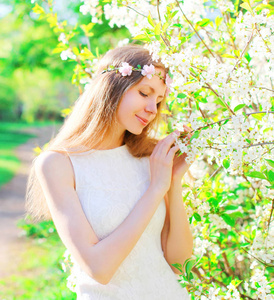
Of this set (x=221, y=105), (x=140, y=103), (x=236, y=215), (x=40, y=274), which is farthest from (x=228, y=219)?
(x=40, y=274)

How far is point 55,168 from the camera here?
5.10 feet

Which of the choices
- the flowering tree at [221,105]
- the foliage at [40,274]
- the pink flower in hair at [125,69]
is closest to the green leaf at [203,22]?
the flowering tree at [221,105]

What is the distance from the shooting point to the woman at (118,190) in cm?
150

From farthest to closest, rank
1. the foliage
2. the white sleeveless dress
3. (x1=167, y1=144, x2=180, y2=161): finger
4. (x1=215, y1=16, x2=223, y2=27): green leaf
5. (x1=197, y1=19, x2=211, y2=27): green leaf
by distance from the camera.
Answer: the foliage < (x1=215, y1=16, x2=223, y2=27): green leaf < (x1=197, y1=19, x2=211, y2=27): green leaf < (x1=167, y1=144, x2=180, y2=161): finger < the white sleeveless dress

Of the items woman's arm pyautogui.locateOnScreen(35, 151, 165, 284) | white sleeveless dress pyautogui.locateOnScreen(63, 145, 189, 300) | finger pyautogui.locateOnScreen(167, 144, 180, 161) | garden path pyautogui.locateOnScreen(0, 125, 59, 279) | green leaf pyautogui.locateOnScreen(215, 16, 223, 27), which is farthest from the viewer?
garden path pyautogui.locateOnScreen(0, 125, 59, 279)

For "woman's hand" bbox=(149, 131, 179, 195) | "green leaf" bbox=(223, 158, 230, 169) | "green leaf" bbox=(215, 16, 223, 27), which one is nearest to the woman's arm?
"woman's hand" bbox=(149, 131, 179, 195)

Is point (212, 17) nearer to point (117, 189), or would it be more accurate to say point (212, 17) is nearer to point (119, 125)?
point (119, 125)

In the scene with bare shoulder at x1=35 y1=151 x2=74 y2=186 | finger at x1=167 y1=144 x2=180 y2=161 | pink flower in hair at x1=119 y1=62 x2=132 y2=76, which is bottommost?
bare shoulder at x1=35 y1=151 x2=74 y2=186

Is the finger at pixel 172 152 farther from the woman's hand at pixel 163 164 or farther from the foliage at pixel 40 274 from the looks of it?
the foliage at pixel 40 274

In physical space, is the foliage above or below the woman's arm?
below

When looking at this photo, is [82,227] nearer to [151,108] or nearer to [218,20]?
[151,108]

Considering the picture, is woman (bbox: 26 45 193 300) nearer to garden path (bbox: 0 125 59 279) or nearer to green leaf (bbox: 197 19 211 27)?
green leaf (bbox: 197 19 211 27)

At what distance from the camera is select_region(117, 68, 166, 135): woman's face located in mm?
1714

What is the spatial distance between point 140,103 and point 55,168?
0.45 m
